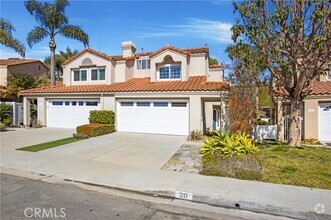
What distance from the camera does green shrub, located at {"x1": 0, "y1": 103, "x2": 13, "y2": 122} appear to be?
19891 mm

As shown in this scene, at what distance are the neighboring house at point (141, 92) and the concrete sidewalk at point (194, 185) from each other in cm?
745

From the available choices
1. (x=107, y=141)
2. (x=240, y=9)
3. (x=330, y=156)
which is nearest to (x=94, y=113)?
(x=107, y=141)

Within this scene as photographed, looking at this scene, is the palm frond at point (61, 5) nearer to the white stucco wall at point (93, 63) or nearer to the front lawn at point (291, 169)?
the white stucco wall at point (93, 63)

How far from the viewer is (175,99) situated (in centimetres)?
1545

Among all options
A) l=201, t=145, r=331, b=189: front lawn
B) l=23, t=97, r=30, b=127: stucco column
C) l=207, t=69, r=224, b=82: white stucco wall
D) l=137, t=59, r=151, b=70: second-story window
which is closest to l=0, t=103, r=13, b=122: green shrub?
l=23, t=97, r=30, b=127: stucco column

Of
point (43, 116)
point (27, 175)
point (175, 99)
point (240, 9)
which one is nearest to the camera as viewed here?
point (27, 175)

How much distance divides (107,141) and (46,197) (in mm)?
7431

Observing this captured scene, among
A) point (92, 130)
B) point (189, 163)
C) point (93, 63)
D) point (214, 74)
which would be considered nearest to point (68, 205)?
point (189, 163)

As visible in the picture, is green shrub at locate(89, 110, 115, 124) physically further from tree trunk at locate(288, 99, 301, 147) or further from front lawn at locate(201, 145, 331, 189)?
tree trunk at locate(288, 99, 301, 147)

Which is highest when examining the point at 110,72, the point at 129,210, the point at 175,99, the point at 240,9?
the point at 240,9

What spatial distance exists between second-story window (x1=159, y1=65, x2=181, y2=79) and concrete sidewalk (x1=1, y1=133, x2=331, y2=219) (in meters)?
11.3

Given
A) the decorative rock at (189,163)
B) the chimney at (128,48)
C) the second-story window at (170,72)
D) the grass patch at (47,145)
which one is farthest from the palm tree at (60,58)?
the decorative rock at (189,163)

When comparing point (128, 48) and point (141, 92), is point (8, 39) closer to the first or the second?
point (128, 48)

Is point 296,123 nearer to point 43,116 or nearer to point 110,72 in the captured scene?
point 110,72
